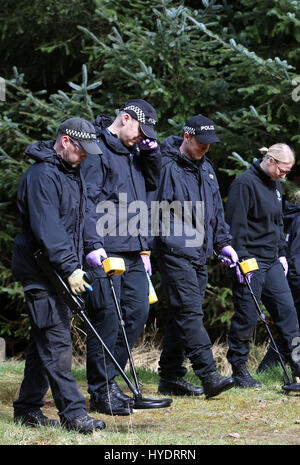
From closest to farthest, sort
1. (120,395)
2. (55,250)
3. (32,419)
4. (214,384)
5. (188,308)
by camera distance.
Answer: (55,250) → (32,419) → (120,395) → (214,384) → (188,308)

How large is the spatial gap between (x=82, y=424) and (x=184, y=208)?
2244 millimetres

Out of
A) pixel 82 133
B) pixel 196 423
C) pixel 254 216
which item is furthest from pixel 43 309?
pixel 254 216

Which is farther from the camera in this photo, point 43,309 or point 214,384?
point 214,384

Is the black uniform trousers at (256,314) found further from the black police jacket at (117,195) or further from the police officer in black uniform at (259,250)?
the black police jacket at (117,195)

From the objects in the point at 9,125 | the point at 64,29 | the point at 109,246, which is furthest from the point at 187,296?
the point at 64,29

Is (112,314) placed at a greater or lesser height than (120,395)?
greater

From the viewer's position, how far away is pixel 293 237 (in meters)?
7.71

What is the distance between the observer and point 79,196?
498 cm

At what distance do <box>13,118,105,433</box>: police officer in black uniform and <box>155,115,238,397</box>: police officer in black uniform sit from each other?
1.30 metres

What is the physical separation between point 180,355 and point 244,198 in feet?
5.26

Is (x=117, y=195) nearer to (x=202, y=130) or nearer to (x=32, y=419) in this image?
(x=202, y=130)

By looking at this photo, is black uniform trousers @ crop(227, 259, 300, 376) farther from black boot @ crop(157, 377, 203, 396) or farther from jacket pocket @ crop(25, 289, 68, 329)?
jacket pocket @ crop(25, 289, 68, 329)

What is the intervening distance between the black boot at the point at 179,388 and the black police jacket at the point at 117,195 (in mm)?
1412

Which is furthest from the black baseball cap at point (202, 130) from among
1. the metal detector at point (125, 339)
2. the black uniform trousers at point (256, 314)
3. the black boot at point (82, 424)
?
the black boot at point (82, 424)
